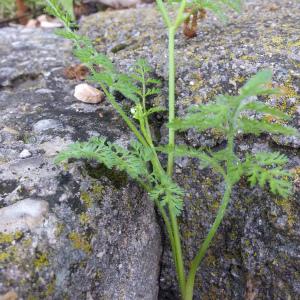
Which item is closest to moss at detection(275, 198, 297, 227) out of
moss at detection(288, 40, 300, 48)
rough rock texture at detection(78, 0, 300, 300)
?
rough rock texture at detection(78, 0, 300, 300)

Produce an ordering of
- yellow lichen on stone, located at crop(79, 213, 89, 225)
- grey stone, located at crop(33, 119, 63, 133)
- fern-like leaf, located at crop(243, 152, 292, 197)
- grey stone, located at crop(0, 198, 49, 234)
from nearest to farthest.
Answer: fern-like leaf, located at crop(243, 152, 292, 197), grey stone, located at crop(0, 198, 49, 234), yellow lichen on stone, located at crop(79, 213, 89, 225), grey stone, located at crop(33, 119, 63, 133)

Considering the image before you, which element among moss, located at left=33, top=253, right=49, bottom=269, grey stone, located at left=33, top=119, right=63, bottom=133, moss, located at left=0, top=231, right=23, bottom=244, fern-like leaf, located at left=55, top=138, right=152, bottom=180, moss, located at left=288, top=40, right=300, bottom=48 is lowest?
moss, located at left=33, top=253, right=49, bottom=269

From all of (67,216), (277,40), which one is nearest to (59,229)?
(67,216)

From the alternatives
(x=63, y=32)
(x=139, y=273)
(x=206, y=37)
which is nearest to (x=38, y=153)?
(x=63, y=32)

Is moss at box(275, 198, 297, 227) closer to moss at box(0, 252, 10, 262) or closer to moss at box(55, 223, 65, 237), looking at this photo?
moss at box(55, 223, 65, 237)

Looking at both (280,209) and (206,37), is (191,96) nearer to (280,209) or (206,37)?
(206,37)

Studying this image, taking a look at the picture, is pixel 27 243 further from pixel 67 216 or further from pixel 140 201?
pixel 140 201
